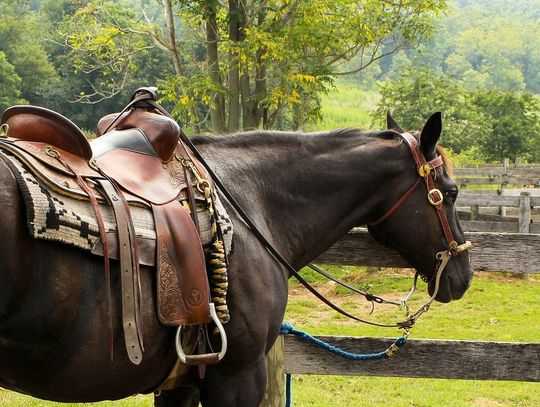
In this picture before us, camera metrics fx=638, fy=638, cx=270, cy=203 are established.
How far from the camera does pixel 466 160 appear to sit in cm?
3156

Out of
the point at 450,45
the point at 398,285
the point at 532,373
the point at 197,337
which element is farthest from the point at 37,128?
the point at 450,45

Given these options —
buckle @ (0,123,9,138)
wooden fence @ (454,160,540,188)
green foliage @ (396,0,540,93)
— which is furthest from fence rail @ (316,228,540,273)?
green foliage @ (396,0,540,93)

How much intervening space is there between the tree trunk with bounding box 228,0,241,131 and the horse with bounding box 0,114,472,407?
7353 mm

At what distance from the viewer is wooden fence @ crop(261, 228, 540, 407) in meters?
3.73

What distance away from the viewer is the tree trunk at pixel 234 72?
10.9 metres

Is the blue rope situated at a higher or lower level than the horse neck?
lower

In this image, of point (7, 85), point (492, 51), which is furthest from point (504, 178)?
point (492, 51)

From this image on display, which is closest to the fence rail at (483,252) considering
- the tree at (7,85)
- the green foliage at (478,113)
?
the green foliage at (478,113)

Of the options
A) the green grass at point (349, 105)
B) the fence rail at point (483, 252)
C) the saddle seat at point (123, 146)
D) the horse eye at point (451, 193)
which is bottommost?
the green grass at point (349, 105)

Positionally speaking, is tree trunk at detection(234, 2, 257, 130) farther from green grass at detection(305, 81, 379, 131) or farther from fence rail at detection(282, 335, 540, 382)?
green grass at detection(305, 81, 379, 131)

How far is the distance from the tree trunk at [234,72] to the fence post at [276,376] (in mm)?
7168

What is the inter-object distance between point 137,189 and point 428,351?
2.12 metres

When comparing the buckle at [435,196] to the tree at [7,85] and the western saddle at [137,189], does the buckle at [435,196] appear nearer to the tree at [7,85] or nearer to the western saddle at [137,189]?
the western saddle at [137,189]

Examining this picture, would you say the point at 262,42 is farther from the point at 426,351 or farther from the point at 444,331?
the point at 426,351
